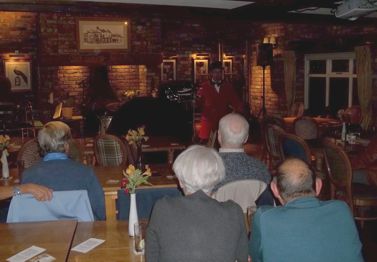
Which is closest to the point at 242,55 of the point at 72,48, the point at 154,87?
the point at 154,87

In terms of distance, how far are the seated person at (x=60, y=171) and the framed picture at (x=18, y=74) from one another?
8698mm

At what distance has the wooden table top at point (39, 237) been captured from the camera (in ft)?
6.86

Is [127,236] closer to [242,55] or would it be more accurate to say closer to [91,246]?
[91,246]

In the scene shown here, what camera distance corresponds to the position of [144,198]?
3578 millimetres

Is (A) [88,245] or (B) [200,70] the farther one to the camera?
(B) [200,70]

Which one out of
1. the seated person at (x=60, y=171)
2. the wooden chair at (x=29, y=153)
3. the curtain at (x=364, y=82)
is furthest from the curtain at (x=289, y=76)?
the seated person at (x=60, y=171)

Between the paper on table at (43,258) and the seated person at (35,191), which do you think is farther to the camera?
the seated person at (35,191)

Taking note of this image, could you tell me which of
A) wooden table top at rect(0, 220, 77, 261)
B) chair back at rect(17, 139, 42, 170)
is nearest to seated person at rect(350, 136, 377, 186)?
wooden table top at rect(0, 220, 77, 261)

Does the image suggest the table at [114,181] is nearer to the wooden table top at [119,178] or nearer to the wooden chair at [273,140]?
the wooden table top at [119,178]

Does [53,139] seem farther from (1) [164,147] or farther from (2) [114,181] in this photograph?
(1) [164,147]

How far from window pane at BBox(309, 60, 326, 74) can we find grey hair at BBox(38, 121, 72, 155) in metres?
7.22

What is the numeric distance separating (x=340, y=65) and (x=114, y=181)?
6.45 meters

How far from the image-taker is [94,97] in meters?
11.1

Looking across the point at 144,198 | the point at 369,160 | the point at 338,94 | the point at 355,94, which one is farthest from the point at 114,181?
the point at 338,94
